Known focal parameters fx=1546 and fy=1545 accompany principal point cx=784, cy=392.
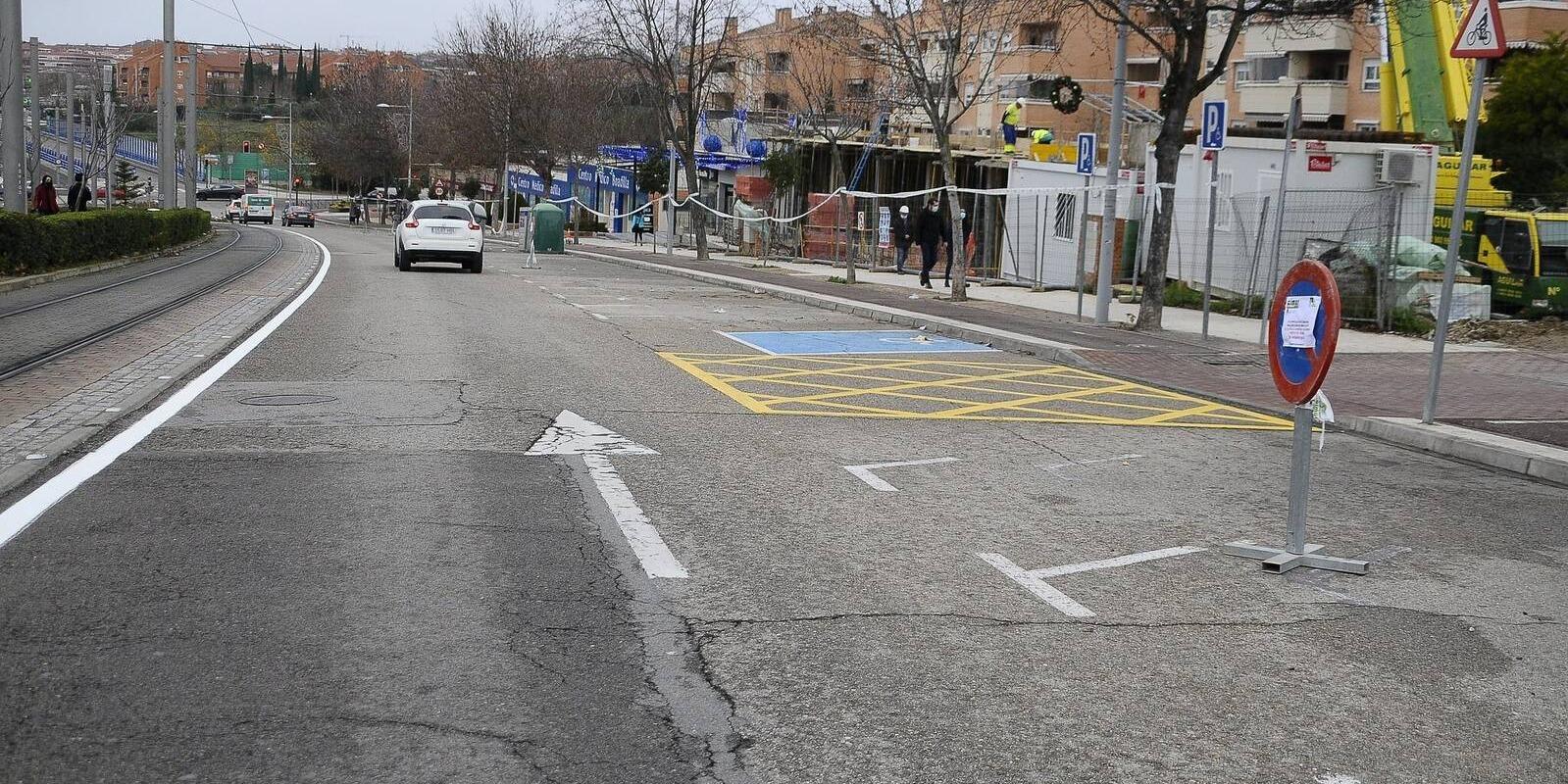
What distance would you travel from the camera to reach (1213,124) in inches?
752

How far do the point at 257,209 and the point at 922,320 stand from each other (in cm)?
7558

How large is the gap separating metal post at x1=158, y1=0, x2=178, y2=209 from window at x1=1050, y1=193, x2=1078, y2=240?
25.0 meters

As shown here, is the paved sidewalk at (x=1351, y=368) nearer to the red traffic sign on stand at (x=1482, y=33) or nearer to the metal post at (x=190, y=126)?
the red traffic sign on stand at (x=1482, y=33)

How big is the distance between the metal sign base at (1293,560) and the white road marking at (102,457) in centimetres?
551

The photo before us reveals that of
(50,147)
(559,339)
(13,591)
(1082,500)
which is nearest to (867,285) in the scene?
(559,339)

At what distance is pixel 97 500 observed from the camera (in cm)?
748

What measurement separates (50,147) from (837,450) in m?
125

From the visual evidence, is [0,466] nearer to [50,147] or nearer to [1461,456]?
[1461,456]

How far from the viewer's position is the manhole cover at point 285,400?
11.1 m

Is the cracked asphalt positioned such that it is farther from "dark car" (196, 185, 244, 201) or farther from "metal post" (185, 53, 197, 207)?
"dark car" (196, 185, 244, 201)

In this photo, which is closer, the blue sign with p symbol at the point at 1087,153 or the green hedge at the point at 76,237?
the blue sign with p symbol at the point at 1087,153

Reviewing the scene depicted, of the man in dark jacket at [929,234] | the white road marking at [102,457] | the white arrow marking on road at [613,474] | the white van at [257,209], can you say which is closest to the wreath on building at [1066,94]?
the man in dark jacket at [929,234]

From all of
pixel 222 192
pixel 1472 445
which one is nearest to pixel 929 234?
pixel 1472 445

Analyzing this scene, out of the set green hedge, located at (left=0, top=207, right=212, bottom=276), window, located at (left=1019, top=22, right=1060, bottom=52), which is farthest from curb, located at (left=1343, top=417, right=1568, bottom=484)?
window, located at (left=1019, top=22, right=1060, bottom=52)
